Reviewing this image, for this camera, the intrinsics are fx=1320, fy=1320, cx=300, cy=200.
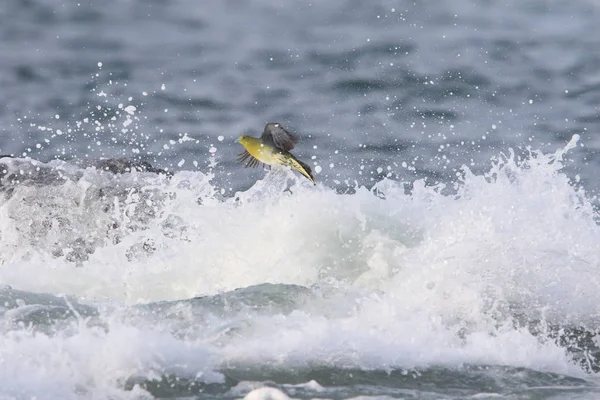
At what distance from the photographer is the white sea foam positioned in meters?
6.43

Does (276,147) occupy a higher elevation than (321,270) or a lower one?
higher

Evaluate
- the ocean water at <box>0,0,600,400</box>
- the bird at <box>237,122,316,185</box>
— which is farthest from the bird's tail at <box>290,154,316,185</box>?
the ocean water at <box>0,0,600,400</box>

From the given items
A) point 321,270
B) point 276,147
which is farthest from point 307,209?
point 276,147

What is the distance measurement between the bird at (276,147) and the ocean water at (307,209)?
73cm

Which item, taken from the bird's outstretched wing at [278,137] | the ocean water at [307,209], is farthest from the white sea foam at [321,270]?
the bird's outstretched wing at [278,137]

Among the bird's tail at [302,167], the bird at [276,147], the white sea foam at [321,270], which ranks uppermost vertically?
the bird at [276,147]

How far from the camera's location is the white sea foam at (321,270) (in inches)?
253

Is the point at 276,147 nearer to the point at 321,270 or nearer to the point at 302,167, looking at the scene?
the point at 302,167

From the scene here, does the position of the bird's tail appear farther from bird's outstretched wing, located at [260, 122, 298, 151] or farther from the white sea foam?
the white sea foam

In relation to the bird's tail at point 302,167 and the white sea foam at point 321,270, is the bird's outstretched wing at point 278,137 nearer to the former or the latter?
the bird's tail at point 302,167

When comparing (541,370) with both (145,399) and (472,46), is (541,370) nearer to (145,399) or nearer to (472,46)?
(145,399)

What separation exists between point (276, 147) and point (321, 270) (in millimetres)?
979

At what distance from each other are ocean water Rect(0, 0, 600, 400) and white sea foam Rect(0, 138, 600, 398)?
2 cm

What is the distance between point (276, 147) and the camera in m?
7.94
